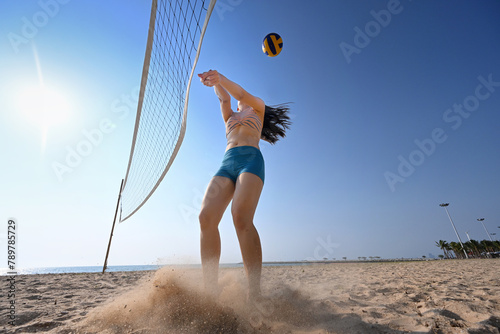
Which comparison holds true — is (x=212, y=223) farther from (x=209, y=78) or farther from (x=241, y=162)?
(x=209, y=78)

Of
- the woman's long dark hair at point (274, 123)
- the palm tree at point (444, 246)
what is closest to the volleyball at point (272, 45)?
the woman's long dark hair at point (274, 123)

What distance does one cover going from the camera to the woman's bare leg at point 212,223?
1638 millimetres

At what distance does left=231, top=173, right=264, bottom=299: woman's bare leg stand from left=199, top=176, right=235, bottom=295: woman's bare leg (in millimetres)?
224

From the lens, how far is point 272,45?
409 cm

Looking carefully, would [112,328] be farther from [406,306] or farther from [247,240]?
[406,306]

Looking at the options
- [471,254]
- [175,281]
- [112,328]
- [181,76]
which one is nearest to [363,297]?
[175,281]

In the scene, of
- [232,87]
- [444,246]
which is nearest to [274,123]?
[232,87]

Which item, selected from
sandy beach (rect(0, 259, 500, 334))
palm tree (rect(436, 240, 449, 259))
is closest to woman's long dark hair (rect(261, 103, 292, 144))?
sandy beach (rect(0, 259, 500, 334))

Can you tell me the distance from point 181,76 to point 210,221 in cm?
267

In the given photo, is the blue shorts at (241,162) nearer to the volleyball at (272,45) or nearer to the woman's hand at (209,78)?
the woman's hand at (209,78)

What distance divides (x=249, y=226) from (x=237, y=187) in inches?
13.5

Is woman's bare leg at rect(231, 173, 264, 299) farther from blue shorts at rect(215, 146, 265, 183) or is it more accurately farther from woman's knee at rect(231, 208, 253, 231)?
blue shorts at rect(215, 146, 265, 183)

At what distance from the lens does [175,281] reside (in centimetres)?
185

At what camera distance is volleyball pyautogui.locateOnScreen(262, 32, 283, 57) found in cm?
406
